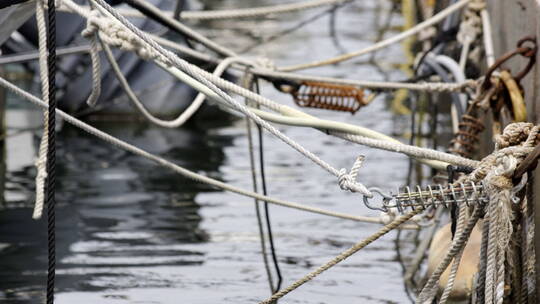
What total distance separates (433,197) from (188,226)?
3.61 meters

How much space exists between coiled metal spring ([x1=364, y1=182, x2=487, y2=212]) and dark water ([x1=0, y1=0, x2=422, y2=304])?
71.4 inches

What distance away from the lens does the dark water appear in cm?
609

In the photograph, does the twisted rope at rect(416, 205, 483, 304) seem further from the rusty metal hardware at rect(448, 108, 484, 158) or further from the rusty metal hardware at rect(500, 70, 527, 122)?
the rusty metal hardware at rect(448, 108, 484, 158)

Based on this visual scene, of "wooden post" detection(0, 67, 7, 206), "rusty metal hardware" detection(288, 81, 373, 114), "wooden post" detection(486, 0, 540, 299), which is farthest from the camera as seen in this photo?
"wooden post" detection(0, 67, 7, 206)

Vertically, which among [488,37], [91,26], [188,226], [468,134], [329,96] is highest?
[488,37]

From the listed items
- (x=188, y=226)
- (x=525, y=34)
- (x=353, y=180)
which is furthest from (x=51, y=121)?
(x=188, y=226)

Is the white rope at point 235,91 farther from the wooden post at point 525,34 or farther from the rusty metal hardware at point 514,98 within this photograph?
the rusty metal hardware at point 514,98

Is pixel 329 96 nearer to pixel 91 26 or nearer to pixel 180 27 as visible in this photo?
pixel 180 27

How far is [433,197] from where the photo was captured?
4090 mm

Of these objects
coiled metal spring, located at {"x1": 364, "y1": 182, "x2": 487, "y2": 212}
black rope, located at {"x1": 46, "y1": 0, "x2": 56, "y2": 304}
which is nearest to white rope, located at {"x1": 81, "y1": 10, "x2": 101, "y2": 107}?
black rope, located at {"x1": 46, "y1": 0, "x2": 56, "y2": 304}

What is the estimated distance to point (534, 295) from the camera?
4492 millimetres

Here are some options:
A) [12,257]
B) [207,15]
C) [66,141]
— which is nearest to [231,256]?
[12,257]

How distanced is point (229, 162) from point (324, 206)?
6.03ft

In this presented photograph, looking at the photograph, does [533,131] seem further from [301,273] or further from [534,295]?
[301,273]
